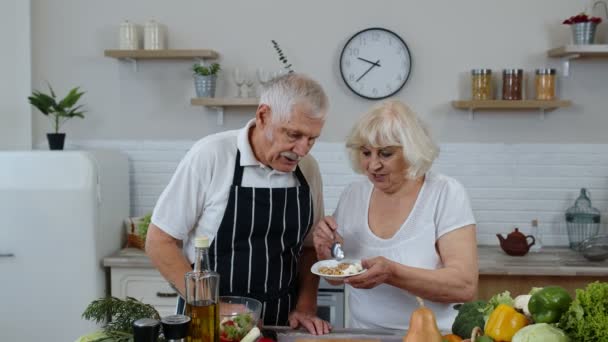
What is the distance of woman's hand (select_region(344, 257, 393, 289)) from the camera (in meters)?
1.94

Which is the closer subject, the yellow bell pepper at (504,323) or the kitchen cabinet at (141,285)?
the yellow bell pepper at (504,323)

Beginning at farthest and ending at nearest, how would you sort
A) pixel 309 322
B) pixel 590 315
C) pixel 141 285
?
pixel 141 285, pixel 309 322, pixel 590 315

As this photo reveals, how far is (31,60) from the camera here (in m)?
4.31

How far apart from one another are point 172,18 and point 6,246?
1709 mm

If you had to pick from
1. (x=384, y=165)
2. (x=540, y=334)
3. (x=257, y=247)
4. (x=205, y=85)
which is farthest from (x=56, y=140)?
(x=540, y=334)

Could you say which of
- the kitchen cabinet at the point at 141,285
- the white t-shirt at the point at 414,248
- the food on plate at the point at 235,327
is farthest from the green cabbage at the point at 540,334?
the kitchen cabinet at the point at 141,285

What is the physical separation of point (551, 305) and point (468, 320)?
0.82ft

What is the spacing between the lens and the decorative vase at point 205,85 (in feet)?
13.3

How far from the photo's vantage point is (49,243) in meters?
3.57

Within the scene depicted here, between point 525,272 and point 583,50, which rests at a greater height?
point 583,50

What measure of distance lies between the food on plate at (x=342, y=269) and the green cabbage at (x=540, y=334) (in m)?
0.69

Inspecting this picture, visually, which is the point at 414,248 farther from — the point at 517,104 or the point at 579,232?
the point at 579,232

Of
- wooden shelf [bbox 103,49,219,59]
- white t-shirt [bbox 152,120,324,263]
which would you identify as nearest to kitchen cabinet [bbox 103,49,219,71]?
wooden shelf [bbox 103,49,219,59]

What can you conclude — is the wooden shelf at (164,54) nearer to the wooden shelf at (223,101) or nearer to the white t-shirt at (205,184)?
the wooden shelf at (223,101)
